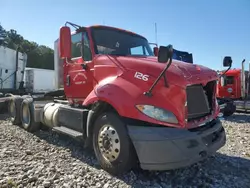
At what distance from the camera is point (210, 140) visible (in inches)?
149

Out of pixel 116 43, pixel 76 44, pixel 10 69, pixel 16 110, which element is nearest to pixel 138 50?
pixel 116 43

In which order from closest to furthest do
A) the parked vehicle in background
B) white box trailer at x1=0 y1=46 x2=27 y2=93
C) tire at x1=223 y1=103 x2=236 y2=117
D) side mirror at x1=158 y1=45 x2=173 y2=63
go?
side mirror at x1=158 y1=45 x2=173 y2=63
tire at x1=223 y1=103 x2=236 y2=117
white box trailer at x1=0 y1=46 x2=27 y2=93
the parked vehicle in background

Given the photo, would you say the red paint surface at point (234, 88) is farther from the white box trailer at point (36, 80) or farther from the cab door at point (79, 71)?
the white box trailer at point (36, 80)

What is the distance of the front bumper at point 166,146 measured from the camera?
3.32 m

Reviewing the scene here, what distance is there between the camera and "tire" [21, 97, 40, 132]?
6.97m

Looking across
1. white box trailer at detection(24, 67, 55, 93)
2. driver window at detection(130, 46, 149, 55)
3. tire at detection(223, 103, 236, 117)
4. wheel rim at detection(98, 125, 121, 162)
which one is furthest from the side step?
white box trailer at detection(24, 67, 55, 93)

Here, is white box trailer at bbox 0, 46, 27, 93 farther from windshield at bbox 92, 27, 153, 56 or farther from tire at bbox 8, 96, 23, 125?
windshield at bbox 92, 27, 153, 56

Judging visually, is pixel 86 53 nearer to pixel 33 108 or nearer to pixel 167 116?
pixel 167 116

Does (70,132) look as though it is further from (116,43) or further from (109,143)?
(116,43)

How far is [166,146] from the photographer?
3311 mm

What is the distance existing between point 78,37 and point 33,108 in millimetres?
2942

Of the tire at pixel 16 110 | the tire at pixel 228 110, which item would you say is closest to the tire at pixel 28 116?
the tire at pixel 16 110

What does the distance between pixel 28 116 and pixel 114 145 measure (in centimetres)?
434

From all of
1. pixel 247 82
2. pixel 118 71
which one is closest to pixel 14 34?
pixel 247 82
